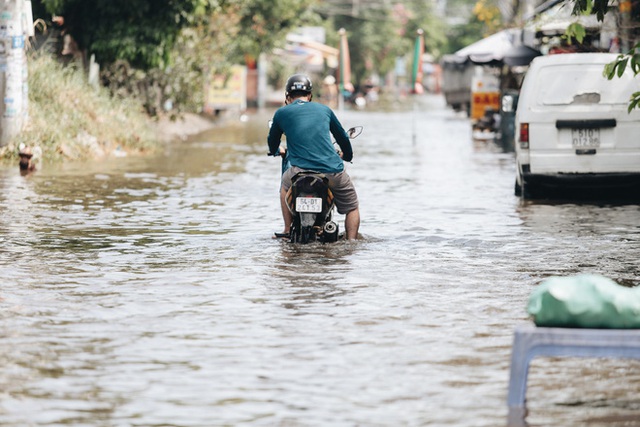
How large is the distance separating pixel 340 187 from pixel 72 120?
41.7ft

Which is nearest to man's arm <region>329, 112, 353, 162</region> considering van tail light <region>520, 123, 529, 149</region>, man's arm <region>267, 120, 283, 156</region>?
man's arm <region>267, 120, 283, 156</region>

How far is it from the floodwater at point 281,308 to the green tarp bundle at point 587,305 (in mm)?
420

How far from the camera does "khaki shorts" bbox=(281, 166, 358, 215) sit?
1262 cm

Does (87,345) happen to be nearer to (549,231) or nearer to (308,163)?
(308,163)

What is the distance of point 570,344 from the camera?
247 inches

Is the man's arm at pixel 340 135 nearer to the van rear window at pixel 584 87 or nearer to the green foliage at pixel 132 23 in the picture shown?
the van rear window at pixel 584 87

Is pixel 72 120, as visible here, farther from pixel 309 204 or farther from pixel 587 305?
pixel 587 305

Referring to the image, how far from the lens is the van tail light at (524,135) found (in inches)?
662

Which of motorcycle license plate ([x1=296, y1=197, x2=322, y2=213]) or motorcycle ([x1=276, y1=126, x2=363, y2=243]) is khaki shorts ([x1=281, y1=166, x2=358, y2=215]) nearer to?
motorcycle ([x1=276, y1=126, x2=363, y2=243])

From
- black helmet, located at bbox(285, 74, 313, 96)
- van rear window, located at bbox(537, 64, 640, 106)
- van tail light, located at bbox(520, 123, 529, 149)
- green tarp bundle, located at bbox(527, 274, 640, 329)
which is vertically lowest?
green tarp bundle, located at bbox(527, 274, 640, 329)

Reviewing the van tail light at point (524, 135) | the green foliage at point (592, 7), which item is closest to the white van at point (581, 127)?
the van tail light at point (524, 135)

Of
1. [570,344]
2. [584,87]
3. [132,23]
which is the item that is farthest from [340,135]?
[132,23]

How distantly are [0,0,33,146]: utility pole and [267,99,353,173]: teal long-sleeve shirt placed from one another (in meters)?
10.1

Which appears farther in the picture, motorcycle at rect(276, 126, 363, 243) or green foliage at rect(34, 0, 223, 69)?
green foliage at rect(34, 0, 223, 69)
